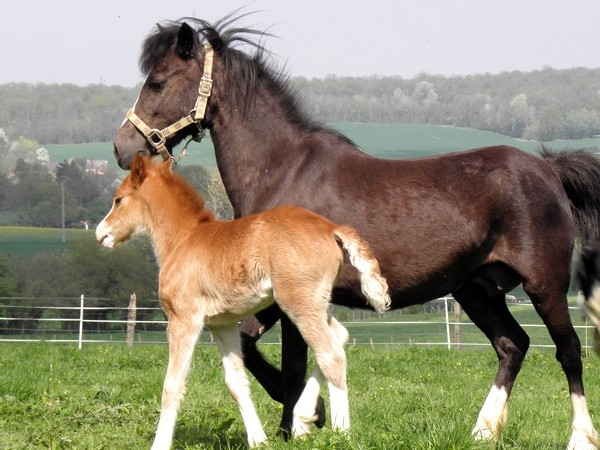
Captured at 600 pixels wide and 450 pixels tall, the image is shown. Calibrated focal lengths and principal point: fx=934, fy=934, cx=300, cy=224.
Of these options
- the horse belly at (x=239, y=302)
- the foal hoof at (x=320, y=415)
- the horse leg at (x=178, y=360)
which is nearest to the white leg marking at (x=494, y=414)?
the foal hoof at (x=320, y=415)

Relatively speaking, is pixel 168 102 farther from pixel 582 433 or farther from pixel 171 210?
pixel 582 433

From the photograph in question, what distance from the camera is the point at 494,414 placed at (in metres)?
6.11

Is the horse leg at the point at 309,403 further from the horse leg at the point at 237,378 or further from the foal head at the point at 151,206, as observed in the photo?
the foal head at the point at 151,206

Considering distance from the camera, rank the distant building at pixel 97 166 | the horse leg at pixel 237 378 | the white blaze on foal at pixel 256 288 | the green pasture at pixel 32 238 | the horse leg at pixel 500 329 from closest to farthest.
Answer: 1. the white blaze on foal at pixel 256 288
2. the horse leg at pixel 237 378
3. the horse leg at pixel 500 329
4. the green pasture at pixel 32 238
5. the distant building at pixel 97 166

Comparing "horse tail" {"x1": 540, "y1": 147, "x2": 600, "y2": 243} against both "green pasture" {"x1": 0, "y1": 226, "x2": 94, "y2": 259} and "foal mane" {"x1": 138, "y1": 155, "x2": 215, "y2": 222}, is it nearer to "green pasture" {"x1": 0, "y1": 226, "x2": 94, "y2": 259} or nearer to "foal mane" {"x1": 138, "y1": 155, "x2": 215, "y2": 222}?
"foal mane" {"x1": 138, "y1": 155, "x2": 215, "y2": 222}

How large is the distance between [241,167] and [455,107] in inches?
2806

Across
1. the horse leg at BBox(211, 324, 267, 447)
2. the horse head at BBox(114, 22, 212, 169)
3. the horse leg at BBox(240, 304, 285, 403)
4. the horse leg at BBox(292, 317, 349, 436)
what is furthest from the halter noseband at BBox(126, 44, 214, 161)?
the horse leg at BBox(292, 317, 349, 436)

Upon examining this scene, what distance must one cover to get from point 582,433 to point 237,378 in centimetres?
217

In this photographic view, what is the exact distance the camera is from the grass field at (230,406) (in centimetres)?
493

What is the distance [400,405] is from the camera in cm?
677

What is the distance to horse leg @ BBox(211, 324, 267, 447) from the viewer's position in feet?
17.5

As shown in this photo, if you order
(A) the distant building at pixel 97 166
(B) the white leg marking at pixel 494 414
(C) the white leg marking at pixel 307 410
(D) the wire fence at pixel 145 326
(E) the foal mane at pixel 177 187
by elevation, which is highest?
(E) the foal mane at pixel 177 187

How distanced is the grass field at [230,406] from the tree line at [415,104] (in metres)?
49.5

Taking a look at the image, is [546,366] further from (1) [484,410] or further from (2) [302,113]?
(2) [302,113]
